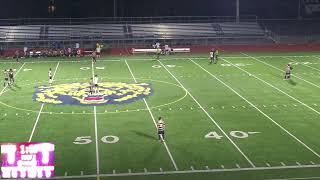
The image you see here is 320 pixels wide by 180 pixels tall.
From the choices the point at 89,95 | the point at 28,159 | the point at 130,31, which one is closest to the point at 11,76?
the point at 89,95

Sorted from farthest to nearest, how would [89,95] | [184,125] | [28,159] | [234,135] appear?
1. [89,95]
2. [184,125]
3. [234,135]
4. [28,159]

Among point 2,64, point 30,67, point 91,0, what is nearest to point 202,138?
point 30,67

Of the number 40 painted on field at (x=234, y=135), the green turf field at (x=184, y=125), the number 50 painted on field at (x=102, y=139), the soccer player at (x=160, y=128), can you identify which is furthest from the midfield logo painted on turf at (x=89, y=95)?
the number 40 painted on field at (x=234, y=135)

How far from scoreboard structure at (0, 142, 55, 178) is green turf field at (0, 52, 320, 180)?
5.84 metres

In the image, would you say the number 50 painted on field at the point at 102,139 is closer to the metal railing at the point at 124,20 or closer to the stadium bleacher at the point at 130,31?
the stadium bleacher at the point at 130,31

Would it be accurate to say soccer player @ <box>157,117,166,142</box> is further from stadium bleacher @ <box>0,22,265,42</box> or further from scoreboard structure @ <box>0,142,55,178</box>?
stadium bleacher @ <box>0,22,265,42</box>

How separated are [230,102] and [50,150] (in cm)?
1959

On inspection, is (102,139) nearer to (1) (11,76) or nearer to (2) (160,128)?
(2) (160,128)

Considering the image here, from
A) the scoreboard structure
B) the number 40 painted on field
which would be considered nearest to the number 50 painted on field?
the number 40 painted on field

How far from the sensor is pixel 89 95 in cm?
3062

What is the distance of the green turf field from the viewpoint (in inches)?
752

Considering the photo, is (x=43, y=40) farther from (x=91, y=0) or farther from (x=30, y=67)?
(x=30, y=67)

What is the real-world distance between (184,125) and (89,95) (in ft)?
26.4

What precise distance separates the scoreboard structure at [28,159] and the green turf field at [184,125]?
584 cm
